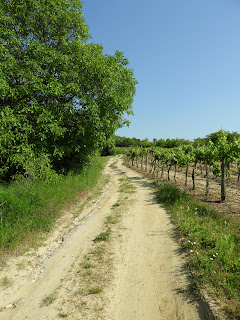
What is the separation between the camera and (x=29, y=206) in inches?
278

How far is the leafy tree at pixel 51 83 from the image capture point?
388 inches

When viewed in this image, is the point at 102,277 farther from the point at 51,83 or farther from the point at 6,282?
the point at 51,83

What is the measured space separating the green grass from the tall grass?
506 cm

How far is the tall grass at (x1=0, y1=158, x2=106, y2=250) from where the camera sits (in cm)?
579

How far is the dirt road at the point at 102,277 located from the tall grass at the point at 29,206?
653 mm

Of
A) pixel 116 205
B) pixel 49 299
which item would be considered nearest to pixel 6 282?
pixel 49 299

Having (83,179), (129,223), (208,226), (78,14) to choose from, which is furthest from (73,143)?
(208,226)

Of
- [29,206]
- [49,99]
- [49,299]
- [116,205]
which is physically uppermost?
[49,99]

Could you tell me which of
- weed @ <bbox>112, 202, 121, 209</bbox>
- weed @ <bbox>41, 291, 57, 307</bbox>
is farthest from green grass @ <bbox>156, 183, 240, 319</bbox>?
weed @ <bbox>112, 202, 121, 209</bbox>

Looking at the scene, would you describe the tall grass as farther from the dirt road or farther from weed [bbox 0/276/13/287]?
weed [bbox 0/276/13/287]

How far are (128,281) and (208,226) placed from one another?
3.70 m

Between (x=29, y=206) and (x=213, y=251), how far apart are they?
6.36 metres

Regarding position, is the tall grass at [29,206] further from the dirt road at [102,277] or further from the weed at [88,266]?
the weed at [88,266]

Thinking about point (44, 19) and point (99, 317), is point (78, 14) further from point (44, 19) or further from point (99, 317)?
point (99, 317)
